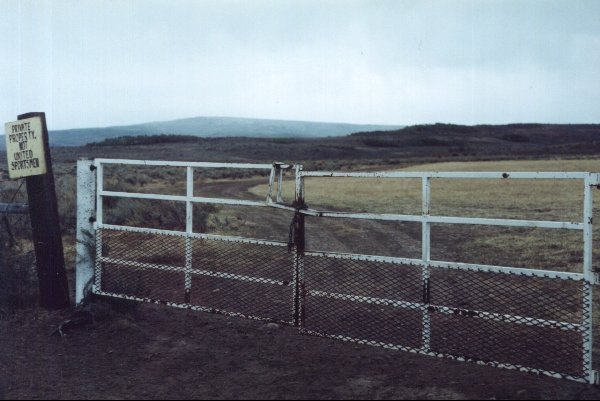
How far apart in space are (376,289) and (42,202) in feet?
14.4

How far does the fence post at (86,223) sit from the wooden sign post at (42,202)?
0.77ft

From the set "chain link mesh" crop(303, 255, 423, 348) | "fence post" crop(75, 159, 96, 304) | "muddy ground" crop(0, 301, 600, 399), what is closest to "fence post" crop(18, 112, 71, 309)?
"fence post" crop(75, 159, 96, 304)

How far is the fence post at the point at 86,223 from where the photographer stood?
7.45 m

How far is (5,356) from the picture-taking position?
592 centimetres

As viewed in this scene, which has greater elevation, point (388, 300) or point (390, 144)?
point (390, 144)

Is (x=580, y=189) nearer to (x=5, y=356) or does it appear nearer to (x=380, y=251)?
(x=380, y=251)

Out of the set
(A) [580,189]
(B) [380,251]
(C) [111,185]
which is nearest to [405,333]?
(B) [380,251]

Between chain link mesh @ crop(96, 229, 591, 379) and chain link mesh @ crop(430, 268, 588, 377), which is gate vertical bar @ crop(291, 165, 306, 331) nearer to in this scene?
chain link mesh @ crop(96, 229, 591, 379)

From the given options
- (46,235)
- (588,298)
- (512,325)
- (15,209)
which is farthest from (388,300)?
(15,209)

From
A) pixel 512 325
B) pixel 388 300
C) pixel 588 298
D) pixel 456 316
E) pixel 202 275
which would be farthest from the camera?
pixel 202 275

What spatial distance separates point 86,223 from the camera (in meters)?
7.50

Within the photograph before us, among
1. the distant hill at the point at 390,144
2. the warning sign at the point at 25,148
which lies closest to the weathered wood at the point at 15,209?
the warning sign at the point at 25,148

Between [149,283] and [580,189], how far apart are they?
67.4 feet

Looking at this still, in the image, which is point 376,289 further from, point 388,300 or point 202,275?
point 388,300
